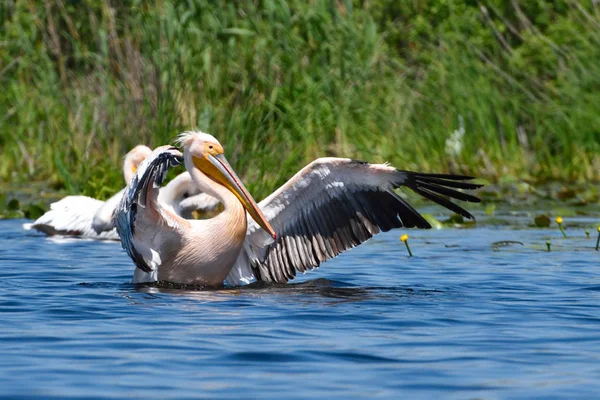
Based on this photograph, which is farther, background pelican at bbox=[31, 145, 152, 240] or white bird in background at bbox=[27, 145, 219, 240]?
background pelican at bbox=[31, 145, 152, 240]

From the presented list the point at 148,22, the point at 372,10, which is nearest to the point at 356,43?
the point at 148,22

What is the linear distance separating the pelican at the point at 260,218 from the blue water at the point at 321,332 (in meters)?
0.20

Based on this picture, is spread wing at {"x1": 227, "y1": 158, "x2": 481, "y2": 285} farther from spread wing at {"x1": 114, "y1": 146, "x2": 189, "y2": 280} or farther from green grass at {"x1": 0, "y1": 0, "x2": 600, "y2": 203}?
green grass at {"x1": 0, "y1": 0, "x2": 600, "y2": 203}

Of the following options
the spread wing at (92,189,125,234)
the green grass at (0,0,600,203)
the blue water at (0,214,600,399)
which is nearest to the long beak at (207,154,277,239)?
the blue water at (0,214,600,399)

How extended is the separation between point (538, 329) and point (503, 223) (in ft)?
16.2

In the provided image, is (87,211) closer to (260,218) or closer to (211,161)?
(211,161)

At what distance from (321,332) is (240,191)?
72.6 inches

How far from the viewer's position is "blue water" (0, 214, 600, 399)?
3959 mm

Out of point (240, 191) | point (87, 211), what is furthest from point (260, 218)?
point (87, 211)

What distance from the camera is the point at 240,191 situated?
6.71 meters

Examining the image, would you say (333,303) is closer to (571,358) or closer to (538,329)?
(538,329)

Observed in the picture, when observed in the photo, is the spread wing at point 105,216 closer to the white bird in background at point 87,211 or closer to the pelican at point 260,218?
the white bird in background at point 87,211

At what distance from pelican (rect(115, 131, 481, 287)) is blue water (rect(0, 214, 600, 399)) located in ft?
0.66

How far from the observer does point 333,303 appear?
19.5 ft
